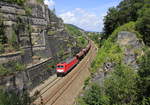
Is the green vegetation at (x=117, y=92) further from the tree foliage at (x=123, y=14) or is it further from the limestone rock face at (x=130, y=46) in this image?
the tree foliage at (x=123, y=14)

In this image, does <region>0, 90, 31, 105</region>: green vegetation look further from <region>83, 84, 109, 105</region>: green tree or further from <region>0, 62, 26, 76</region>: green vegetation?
<region>83, 84, 109, 105</region>: green tree

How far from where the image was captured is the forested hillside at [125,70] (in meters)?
12.4

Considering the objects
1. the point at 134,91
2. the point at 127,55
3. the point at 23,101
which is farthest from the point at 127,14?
the point at 23,101

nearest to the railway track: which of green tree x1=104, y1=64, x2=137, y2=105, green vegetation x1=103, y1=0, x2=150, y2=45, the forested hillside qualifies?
the forested hillside

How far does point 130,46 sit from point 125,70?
6.21 m

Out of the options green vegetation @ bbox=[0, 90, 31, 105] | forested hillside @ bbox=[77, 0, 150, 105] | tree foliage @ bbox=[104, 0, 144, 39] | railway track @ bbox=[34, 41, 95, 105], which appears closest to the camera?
forested hillside @ bbox=[77, 0, 150, 105]

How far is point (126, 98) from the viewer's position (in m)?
13.0

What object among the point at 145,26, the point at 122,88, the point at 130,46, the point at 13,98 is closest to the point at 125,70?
the point at 122,88

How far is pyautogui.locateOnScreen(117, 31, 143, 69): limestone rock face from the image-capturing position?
1767cm

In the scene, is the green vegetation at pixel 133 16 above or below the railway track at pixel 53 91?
above

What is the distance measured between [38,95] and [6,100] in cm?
474

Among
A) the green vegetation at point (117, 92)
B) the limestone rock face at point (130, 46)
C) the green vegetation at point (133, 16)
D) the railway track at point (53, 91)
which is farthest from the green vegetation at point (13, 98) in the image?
the green vegetation at point (133, 16)

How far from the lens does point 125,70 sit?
13641 millimetres

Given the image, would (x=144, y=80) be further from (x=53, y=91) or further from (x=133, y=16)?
(x=133, y=16)
